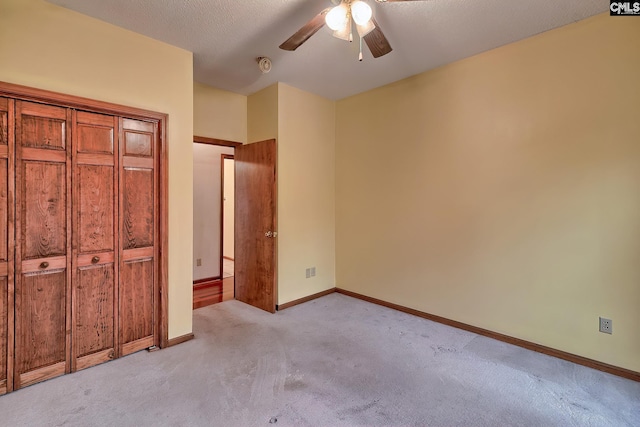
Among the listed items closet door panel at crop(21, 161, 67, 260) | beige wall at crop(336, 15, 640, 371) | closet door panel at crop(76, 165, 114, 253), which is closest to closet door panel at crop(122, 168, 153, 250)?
closet door panel at crop(76, 165, 114, 253)

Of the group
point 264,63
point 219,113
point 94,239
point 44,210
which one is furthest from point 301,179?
point 44,210

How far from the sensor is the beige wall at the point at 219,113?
358 cm

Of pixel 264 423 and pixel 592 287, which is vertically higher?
pixel 592 287

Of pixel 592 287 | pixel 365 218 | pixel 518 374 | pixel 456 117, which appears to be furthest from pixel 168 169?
pixel 592 287

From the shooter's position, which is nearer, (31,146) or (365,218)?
(31,146)

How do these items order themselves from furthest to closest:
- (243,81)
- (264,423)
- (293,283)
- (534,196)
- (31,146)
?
(293,283)
(243,81)
(534,196)
(31,146)
(264,423)

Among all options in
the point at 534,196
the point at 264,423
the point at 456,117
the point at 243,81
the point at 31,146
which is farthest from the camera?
the point at 243,81

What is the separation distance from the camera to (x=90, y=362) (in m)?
2.32

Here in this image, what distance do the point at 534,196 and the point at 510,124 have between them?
0.70 metres

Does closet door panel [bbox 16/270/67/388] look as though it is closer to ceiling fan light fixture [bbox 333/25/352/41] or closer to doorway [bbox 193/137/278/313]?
doorway [bbox 193/137/278/313]

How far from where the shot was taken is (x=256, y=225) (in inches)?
148

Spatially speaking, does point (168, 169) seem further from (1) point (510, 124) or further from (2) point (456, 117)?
(1) point (510, 124)

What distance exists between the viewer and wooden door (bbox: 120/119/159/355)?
247 cm

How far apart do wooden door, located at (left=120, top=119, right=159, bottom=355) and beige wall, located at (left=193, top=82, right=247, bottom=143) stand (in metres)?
1.07
